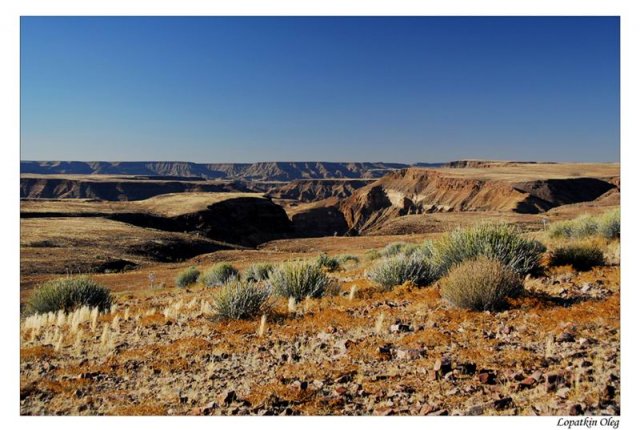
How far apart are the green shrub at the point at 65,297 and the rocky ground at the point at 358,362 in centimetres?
335

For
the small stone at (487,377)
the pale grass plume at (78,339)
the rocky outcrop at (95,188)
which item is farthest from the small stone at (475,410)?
the rocky outcrop at (95,188)

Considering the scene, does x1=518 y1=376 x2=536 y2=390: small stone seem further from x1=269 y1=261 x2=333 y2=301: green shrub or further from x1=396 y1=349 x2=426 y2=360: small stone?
x1=269 y1=261 x2=333 y2=301: green shrub

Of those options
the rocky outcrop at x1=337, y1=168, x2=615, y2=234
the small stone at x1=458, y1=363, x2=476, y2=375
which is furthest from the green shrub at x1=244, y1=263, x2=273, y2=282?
the rocky outcrop at x1=337, y1=168, x2=615, y2=234

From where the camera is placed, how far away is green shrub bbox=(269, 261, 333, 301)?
10.6 meters

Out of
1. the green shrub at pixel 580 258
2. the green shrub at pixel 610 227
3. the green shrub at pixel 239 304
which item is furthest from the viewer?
the green shrub at pixel 610 227

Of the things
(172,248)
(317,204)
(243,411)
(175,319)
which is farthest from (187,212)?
(243,411)

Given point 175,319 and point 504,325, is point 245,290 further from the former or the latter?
point 504,325

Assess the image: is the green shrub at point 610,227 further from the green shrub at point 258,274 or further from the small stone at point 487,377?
the green shrub at point 258,274

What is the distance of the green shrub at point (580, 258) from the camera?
34.2 ft

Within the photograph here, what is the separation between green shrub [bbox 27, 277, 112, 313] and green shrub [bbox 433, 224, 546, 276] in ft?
30.8

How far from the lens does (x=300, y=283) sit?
35.0 ft

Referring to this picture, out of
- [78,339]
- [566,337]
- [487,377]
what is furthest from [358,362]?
[78,339]

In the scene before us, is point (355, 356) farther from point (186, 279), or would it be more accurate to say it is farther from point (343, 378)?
point (186, 279)

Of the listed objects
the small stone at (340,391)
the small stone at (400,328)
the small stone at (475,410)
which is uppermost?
the small stone at (400,328)
